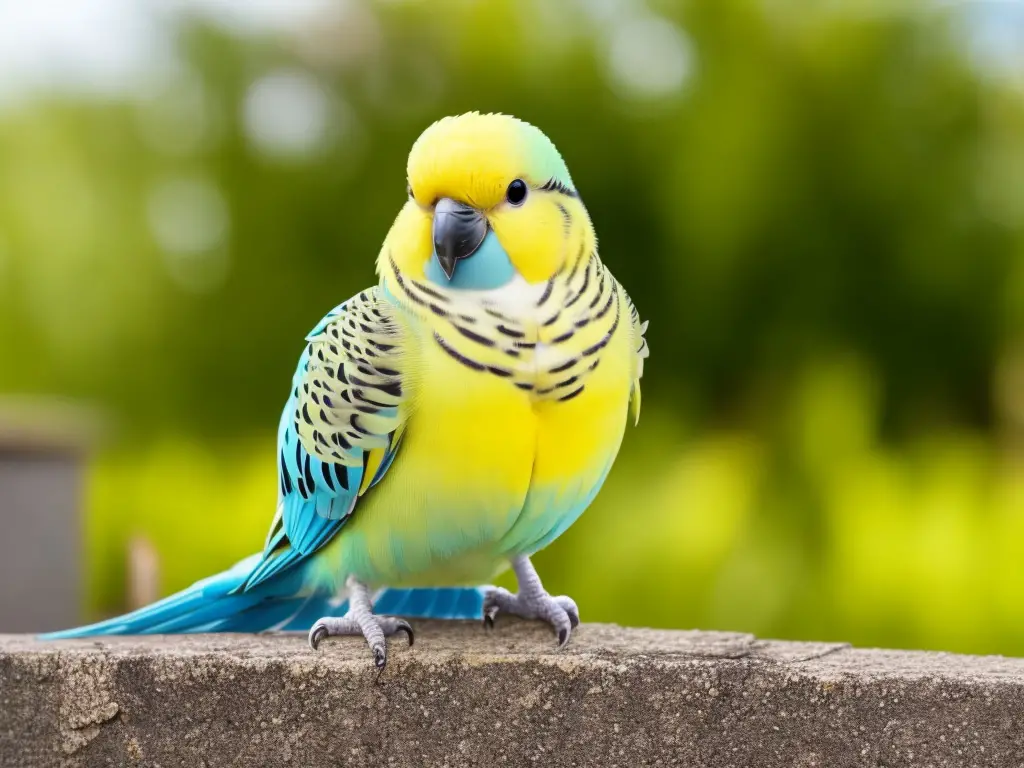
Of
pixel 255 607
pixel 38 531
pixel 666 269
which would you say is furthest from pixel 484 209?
pixel 666 269

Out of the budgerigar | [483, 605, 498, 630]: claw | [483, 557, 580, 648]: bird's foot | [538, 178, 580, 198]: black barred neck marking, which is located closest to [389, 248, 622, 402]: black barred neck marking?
the budgerigar

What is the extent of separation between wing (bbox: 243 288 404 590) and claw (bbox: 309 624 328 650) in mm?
121

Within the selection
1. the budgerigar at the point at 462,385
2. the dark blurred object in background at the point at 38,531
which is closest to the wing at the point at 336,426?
the budgerigar at the point at 462,385

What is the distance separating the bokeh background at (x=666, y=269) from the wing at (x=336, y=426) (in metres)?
2.26

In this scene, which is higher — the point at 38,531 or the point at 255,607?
the point at 255,607

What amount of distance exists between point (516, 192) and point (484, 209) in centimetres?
6

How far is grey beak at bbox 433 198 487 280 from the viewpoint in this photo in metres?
1.74

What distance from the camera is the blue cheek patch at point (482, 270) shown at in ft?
5.84

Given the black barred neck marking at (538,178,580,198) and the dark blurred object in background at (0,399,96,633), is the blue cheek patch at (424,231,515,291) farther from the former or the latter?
the dark blurred object in background at (0,399,96,633)

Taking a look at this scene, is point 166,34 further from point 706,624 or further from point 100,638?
point 100,638

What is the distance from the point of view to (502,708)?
6.13ft

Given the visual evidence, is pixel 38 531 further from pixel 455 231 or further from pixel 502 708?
pixel 455 231

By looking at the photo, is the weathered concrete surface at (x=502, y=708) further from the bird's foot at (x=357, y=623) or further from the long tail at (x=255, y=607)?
the long tail at (x=255, y=607)

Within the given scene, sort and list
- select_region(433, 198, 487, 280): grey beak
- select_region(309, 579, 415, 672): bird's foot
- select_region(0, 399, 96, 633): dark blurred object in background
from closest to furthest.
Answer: select_region(433, 198, 487, 280): grey beak < select_region(309, 579, 415, 672): bird's foot < select_region(0, 399, 96, 633): dark blurred object in background
